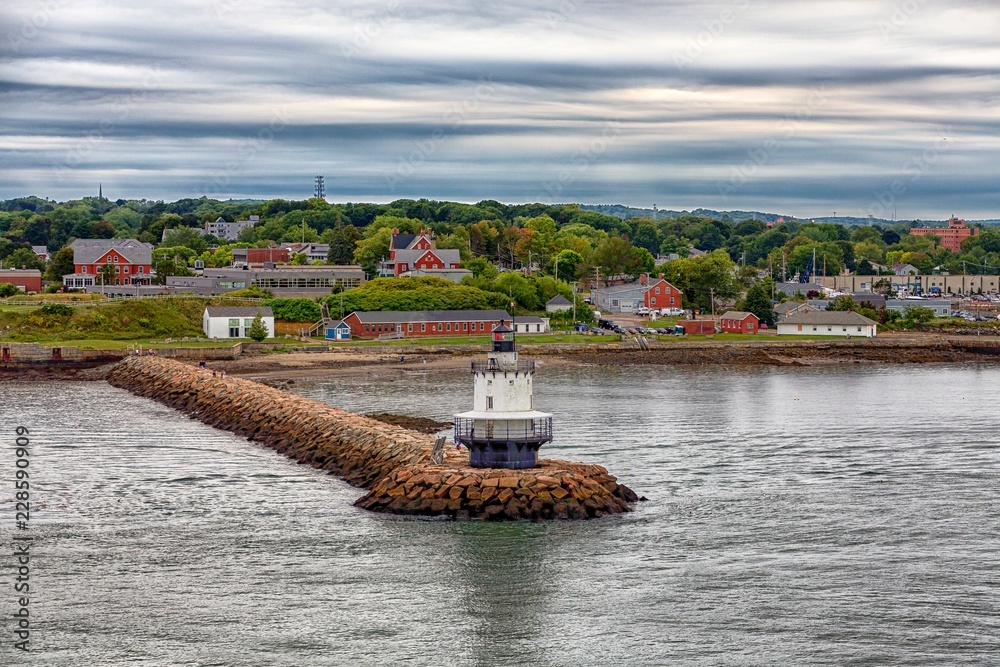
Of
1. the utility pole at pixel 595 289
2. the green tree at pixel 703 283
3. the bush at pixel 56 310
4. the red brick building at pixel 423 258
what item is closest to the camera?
the bush at pixel 56 310

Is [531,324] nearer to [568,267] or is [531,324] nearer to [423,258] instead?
[423,258]

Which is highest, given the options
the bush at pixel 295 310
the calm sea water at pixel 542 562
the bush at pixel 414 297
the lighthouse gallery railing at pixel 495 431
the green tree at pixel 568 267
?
the green tree at pixel 568 267

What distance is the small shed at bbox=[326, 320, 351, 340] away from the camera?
252 feet

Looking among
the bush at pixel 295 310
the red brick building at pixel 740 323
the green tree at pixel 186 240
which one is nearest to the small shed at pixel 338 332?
the bush at pixel 295 310

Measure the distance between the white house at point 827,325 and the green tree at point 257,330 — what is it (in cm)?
3275

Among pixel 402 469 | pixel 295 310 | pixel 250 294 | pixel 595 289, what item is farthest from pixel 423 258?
pixel 402 469

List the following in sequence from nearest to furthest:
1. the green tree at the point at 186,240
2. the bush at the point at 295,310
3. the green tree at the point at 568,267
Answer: the bush at the point at 295,310 → the green tree at the point at 568,267 → the green tree at the point at 186,240

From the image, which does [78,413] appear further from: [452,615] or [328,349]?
[452,615]

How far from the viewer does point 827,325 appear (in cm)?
8338

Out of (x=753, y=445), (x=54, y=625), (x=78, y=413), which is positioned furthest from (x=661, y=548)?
(x=78, y=413)

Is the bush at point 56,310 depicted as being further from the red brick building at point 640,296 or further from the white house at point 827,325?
the white house at point 827,325

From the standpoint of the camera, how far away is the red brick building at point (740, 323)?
3351 inches

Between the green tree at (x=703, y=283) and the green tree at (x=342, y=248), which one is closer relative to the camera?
the green tree at (x=703, y=283)

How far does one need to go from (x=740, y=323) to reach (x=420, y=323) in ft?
70.3
